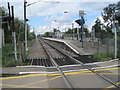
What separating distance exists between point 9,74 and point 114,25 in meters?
10.3

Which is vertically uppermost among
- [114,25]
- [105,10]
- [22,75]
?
[105,10]

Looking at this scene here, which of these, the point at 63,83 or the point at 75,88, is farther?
the point at 63,83

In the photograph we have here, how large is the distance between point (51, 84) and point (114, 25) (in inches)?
422

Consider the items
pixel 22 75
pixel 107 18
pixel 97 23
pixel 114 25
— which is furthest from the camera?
pixel 97 23

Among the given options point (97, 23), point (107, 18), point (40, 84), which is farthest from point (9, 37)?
point (97, 23)

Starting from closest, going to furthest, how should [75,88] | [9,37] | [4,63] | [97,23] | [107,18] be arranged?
[75,88]
[4,63]
[9,37]
[107,18]
[97,23]

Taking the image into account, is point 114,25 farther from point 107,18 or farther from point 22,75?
point 107,18

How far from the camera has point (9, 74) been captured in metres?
10.4

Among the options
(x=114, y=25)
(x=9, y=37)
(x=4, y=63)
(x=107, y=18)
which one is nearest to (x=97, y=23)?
(x=107, y=18)

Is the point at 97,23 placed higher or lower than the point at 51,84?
higher

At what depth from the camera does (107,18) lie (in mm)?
70812

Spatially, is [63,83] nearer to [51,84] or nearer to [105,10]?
[51,84]

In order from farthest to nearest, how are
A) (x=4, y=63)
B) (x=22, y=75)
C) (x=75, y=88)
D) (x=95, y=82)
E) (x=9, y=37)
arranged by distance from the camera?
1. (x=9, y=37)
2. (x=4, y=63)
3. (x=22, y=75)
4. (x=95, y=82)
5. (x=75, y=88)

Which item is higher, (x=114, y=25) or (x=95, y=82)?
(x=114, y=25)
